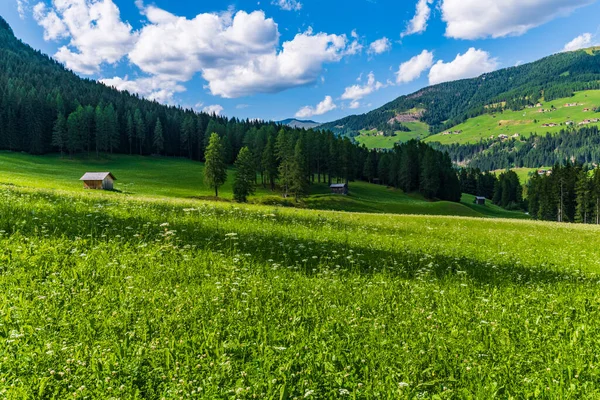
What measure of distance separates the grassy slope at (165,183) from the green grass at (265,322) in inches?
2518

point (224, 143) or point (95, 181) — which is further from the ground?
point (224, 143)

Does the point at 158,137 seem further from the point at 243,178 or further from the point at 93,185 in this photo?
the point at 243,178

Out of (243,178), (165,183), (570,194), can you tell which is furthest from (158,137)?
(570,194)

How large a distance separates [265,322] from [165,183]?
308 feet

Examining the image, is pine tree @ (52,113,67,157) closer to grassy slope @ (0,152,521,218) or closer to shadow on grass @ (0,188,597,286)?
grassy slope @ (0,152,521,218)

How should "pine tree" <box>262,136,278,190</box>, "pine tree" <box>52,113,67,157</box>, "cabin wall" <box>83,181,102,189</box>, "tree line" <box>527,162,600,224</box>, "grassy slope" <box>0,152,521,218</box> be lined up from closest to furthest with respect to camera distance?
1. "cabin wall" <box>83,181,102,189</box>
2. "grassy slope" <box>0,152,521,218</box>
3. "tree line" <box>527,162,600,224</box>
4. "pine tree" <box>262,136,278,190</box>
5. "pine tree" <box>52,113,67,157</box>

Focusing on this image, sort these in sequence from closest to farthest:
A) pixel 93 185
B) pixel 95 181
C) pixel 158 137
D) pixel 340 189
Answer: pixel 93 185 → pixel 95 181 → pixel 340 189 → pixel 158 137

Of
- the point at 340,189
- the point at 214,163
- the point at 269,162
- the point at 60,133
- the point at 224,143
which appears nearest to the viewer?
the point at 214,163

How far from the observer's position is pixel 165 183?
306 feet

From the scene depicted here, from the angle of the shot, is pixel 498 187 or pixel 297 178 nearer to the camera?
pixel 297 178

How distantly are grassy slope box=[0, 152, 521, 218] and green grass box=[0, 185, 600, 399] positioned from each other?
63945 millimetres

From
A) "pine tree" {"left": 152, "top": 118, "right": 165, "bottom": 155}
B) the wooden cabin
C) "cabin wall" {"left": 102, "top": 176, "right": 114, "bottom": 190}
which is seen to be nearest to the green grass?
"cabin wall" {"left": 102, "top": 176, "right": 114, "bottom": 190}

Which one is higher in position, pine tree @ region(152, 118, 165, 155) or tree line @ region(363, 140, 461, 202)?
pine tree @ region(152, 118, 165, 155)

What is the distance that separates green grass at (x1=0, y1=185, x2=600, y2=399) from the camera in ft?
14.9
